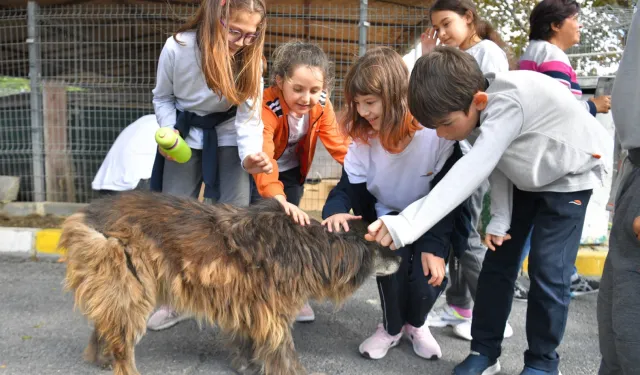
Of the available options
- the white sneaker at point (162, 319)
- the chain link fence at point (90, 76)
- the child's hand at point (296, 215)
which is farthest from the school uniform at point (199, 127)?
the chain link fence at point (90, 76)

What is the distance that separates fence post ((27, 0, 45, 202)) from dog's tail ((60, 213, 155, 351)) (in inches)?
158

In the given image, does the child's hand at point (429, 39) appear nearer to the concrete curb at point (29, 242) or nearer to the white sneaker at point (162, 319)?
the white sneaker at point (162, 319)

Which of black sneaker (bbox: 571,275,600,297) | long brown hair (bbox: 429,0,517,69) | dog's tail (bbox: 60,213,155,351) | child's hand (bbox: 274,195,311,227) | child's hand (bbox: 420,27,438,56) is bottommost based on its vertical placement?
black sneaker (bbox: 571,275,600,297)

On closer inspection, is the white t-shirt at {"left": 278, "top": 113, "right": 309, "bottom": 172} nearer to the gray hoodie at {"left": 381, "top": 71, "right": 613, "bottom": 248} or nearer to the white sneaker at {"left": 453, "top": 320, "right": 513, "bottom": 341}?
the gray hoodie at {"left": 381, "top": 71, "right": 613, "bottom": 248}

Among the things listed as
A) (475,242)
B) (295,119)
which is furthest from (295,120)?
(475,242)

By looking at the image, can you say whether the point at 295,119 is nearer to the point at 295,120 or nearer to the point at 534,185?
the point at 295,120

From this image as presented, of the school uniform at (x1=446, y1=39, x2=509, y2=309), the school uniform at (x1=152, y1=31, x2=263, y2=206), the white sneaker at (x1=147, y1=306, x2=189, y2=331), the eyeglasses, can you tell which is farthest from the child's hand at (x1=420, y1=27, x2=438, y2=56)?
the white sneaker at (x1=147, y1=306, x2=189, y2=331)

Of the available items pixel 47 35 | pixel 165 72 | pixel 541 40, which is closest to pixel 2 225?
pixel 47 35

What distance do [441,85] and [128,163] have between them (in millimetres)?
4036

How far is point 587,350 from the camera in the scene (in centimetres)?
330

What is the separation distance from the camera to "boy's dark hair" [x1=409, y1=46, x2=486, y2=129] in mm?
2361

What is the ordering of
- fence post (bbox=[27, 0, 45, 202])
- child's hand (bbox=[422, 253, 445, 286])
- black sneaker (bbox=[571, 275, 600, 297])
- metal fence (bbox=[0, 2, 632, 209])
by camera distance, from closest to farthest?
child's hand (bbox=[422, 253, 445, 286]) → black sneaker (bbox=[571, 275, 600, 297]) → fence post (bbox=[27, 0, 45, 202]) → metal fence (bbox=[0, 2, 632, 209])

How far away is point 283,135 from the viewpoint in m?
3.44

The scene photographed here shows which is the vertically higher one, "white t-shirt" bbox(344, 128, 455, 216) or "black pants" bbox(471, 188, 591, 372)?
"white t-shirt" bbox(344, 128, 455, 216)
